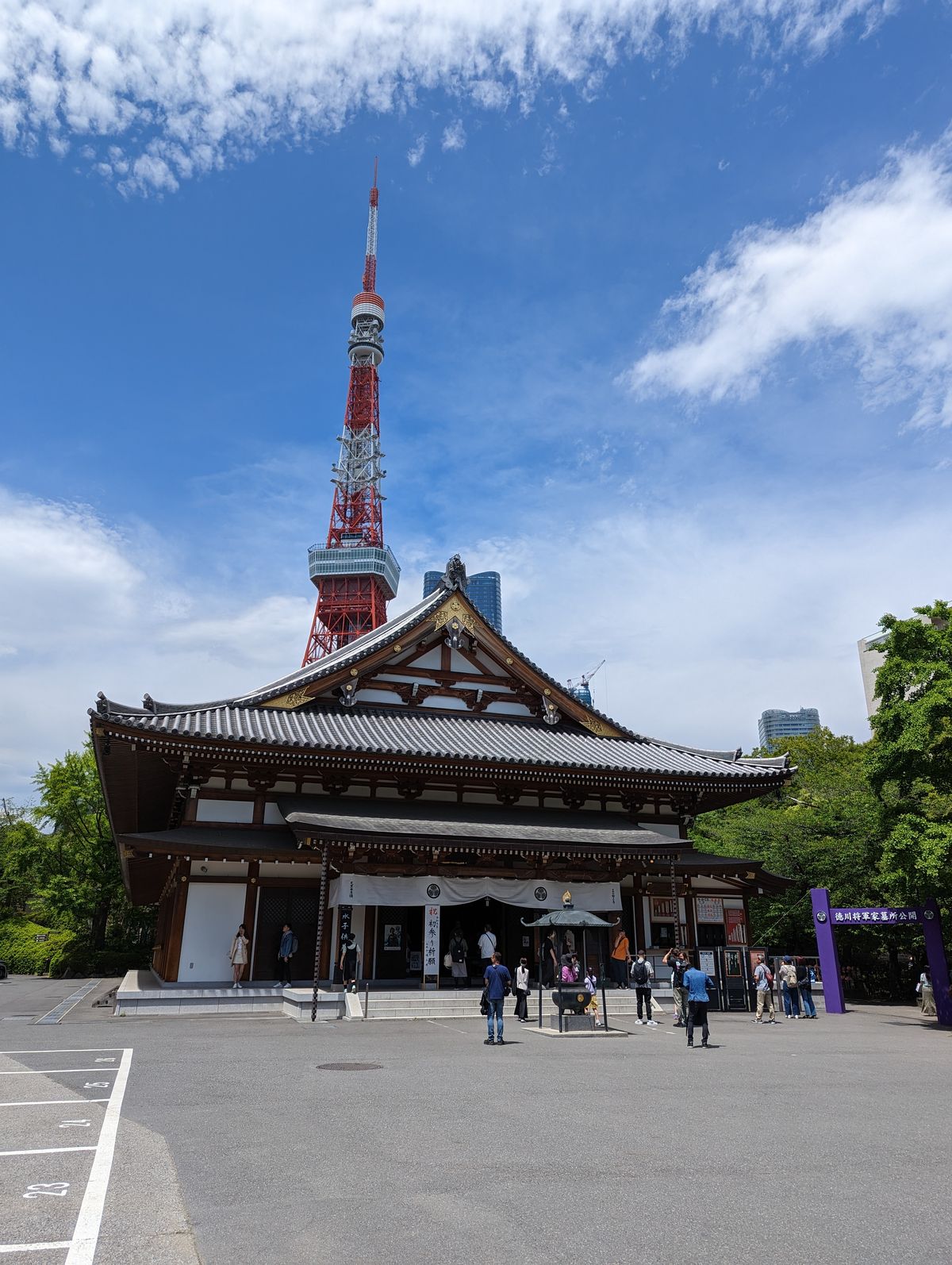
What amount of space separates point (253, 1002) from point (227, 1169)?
14.2 meters

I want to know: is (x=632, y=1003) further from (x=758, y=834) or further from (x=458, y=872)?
(x=758, y=834)

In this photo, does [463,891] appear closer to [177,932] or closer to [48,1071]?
[177,932]

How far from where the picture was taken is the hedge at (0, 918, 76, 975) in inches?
1636

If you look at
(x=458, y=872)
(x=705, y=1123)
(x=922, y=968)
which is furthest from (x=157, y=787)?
(x=922, y=968)

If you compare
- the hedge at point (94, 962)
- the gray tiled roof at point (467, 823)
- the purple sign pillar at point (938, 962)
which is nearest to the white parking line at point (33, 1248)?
the gray tiled roof at point (467, 823)

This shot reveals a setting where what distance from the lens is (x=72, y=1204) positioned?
5.66 meters

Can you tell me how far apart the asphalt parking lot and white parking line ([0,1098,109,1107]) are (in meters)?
0.05

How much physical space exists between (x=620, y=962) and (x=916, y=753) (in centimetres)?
961

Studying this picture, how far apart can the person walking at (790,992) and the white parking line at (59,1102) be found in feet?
57.9

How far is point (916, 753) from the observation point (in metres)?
19.5

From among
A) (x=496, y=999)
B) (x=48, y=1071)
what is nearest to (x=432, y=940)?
(x=496, y=999)

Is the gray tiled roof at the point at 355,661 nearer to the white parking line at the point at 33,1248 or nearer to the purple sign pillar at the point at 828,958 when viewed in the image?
the purple sign pillar at the point at 828,958

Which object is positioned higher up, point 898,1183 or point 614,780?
point 614,780

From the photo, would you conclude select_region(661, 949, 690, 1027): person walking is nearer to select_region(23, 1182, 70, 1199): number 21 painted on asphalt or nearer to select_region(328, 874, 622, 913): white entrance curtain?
select_region(328, 874, 622, 913): white entrance curtain
